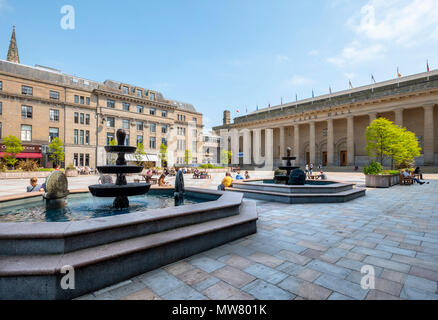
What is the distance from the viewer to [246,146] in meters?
58.8

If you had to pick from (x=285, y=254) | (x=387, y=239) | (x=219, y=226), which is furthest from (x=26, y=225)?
(x=387, y=239)

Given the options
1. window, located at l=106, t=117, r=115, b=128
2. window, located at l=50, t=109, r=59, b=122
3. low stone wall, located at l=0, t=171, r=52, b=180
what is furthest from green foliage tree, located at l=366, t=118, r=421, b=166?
window, located at l=50, t=109, r=59, b=122

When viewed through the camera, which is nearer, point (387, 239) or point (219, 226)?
point (219, 226)

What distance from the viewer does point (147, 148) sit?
45.4m

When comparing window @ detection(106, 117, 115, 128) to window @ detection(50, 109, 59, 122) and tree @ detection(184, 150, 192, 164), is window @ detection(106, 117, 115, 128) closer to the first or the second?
window @ detection(50, 109, 59, 122)

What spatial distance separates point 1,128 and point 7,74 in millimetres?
8183

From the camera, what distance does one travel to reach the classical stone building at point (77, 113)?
108 ft

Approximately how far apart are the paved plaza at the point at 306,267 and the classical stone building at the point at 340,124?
3661cm

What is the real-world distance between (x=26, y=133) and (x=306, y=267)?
44106 mm

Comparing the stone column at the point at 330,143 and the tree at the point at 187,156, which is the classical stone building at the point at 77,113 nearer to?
the tree at the point at 187,156

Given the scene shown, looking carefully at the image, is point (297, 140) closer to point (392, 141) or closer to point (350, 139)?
point (350, 139)

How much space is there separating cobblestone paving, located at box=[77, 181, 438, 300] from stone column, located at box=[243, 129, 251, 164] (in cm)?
5231

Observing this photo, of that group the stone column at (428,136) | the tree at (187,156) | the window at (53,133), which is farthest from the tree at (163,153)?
the stone column at (428,136)
